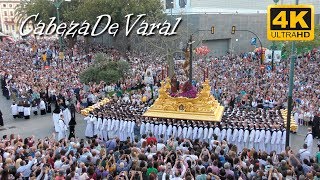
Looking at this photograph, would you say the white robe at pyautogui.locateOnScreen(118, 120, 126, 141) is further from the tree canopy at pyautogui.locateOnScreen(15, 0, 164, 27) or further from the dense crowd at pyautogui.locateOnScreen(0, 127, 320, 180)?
the tree canopy at pyautogui.locateOnScreen(15, 0, 164, 27)

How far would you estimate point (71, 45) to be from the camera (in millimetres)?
49125

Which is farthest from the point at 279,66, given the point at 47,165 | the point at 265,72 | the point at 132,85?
the point at 47,165

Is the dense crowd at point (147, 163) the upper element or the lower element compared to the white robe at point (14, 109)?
lower

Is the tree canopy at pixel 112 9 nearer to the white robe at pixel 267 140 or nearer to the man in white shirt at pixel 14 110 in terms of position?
the man in white shirt at pixel 14 110

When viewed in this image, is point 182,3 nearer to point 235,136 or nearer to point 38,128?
point 38,128

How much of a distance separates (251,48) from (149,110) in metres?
39.9

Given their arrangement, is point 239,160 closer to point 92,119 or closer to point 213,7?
point 92,119

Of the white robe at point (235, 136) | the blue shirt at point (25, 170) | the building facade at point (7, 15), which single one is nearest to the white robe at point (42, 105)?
the white robe at point (235, 136)

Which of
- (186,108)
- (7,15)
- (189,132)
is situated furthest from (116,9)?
(7,15)

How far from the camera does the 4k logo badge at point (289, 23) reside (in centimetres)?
1179

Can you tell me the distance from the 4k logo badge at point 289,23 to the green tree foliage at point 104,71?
18.4 metres

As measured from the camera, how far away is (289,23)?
1191 centimetres

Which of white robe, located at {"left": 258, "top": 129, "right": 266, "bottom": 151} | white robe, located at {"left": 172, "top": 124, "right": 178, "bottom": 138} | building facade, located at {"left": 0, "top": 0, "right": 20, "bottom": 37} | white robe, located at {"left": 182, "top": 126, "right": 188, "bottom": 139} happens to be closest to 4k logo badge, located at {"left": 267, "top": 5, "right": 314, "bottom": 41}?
white robe, located at {"left": 258, "top": 129, "right": 266, "bottom": 151}

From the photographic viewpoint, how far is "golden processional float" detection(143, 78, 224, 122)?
19.0 meters
